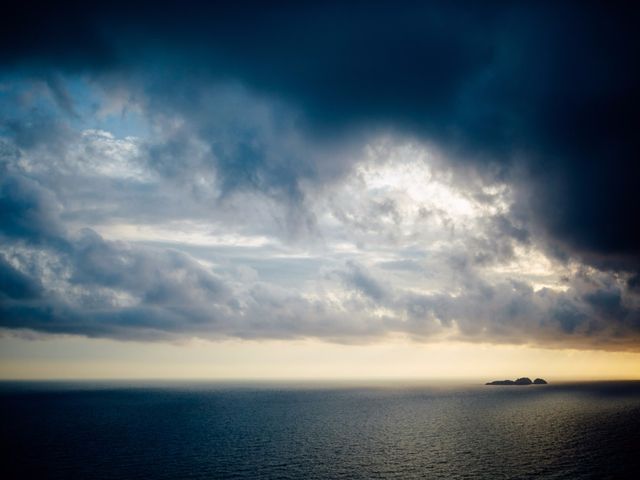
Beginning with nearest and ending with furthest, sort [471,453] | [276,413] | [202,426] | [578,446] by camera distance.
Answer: [471,453] → [578,446] → [202,426] → [276,413]

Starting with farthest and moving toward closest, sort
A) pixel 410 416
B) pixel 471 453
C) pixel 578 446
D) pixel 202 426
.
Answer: pixel 410 416 < pixel 202 426 < pixel 578 446 < pixel 471 453

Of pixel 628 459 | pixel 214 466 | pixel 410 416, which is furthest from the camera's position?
pixel 410 416

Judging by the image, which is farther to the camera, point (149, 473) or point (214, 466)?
point (214, 466)

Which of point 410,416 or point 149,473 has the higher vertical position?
point 149,473

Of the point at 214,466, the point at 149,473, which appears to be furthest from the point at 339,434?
the point at 149,473

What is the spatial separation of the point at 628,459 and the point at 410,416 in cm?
8465

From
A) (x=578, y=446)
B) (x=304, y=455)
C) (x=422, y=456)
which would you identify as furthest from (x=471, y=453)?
(x=304, y=455)

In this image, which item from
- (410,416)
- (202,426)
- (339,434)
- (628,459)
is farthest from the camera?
(410,416)

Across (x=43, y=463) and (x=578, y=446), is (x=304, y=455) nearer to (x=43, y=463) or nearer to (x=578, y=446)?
(x=43, y=463)

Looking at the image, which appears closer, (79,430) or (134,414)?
(79,430)

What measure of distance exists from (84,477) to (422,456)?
6655 cm

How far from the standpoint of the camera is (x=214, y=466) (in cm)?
7769

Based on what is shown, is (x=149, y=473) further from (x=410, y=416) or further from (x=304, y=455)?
(x=410, y=416)

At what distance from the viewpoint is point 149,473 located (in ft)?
237
